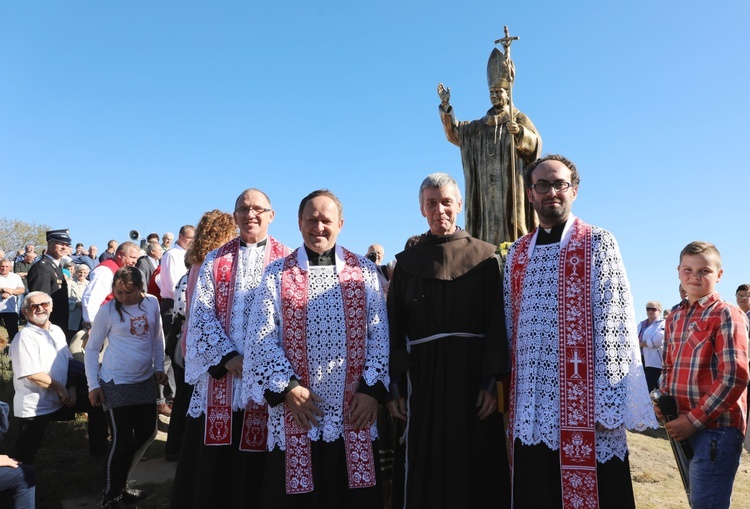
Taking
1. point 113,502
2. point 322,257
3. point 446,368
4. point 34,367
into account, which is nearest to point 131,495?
point 113,502

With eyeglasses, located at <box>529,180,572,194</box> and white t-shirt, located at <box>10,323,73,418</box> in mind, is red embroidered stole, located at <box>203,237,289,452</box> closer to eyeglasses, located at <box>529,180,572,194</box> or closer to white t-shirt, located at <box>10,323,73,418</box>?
eyeglasses, located at <box>529,180,572,194</box>

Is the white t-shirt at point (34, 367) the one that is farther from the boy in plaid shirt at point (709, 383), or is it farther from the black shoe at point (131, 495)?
the boy in plaid shirt at point (709, 383)

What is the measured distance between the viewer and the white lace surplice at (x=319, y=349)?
3307 millimetres

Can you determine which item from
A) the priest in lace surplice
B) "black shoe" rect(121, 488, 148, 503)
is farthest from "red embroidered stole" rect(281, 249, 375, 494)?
"black shoe" rect(121, 488, 148, 503)

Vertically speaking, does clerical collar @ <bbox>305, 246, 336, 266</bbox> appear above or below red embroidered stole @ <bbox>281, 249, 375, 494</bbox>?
above

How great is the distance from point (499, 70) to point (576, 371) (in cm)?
372

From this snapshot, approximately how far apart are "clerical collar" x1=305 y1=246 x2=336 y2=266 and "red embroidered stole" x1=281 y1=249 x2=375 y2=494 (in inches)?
3.1

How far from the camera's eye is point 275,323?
3.46 m

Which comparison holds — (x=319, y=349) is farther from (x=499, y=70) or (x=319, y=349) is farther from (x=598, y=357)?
(x=499, y=70)

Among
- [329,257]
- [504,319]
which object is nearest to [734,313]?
[504,319]

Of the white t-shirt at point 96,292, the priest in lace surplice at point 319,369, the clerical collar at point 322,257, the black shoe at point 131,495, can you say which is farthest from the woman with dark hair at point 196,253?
the white t-shirt at point 96,292

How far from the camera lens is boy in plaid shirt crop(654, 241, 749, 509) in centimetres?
346

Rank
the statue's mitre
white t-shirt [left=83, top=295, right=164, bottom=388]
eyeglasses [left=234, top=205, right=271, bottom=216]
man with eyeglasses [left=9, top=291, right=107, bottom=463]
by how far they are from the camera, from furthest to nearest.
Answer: the statue's mitre, man with eyeglasses [left=9, top=291, right=107, bottom=463], white t-shirt [left=83, top=295, right=164, bottom=388], eyeglasses [left=234, top=205, right=271, bottom=216]

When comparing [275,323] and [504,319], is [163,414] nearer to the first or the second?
[275,323]
